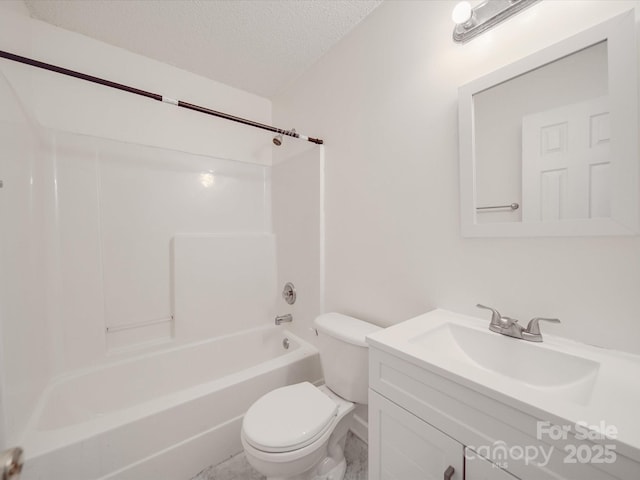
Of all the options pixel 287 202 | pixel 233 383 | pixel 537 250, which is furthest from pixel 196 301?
pixel 537 250

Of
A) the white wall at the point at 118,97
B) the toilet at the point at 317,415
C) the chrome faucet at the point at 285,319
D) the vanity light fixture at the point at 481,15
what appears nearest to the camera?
the vanity light fixture at the point at 481,15

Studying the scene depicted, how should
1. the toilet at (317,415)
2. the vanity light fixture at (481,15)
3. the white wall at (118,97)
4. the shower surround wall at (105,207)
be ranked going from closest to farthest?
the vanity light fixture at (481,15) → the toilet at (317,415) → the shower surround wall at (105,207) → the white wall at (118,97)

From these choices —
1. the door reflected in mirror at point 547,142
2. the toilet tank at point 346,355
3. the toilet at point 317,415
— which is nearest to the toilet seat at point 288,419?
the toilet at point 317,415

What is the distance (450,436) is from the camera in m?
0.67

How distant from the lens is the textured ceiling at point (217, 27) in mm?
1334

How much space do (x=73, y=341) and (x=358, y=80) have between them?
7.56 ft

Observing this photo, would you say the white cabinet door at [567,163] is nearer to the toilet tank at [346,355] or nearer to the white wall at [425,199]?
the white wall at [425,199]

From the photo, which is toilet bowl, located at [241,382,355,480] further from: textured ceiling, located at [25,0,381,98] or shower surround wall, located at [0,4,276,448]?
textured ceiling, located at [25,0,381,98]

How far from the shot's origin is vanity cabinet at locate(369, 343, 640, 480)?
0.51 m

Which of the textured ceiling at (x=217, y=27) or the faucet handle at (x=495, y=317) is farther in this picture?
the textured ceiling at (x=217, y=27)

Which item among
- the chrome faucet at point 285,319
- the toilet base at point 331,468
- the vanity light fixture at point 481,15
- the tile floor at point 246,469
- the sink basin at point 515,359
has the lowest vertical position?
the tile floor at point 246,469

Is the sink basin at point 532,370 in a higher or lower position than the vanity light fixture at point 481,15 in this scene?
lower

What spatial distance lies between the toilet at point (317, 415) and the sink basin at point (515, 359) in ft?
1.19

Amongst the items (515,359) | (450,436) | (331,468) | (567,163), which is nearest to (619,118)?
(567,163)
